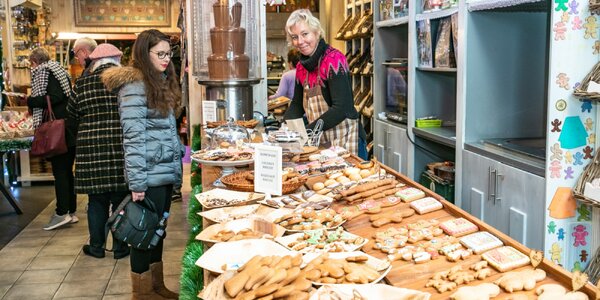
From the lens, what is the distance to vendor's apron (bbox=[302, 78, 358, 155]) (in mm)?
4520

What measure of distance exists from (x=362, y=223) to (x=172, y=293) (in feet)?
7.27

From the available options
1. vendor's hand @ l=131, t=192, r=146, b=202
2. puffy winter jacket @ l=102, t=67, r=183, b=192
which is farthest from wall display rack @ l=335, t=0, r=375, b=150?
vendor's hand @ l=131, t=192, r=146, b=202

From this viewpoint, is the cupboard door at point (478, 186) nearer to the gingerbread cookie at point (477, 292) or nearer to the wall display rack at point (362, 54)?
the gingerbread cookie at point (477, 292)

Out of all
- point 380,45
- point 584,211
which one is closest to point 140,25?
point 380,45

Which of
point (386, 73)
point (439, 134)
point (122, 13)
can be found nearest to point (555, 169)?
point (439, 134)

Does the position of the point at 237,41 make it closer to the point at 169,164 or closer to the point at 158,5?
the point at 169,164

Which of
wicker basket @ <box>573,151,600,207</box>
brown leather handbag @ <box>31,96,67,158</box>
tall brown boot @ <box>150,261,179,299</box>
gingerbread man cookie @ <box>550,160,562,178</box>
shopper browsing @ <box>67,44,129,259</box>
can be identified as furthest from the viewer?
brown leather handbag @ <box>31,96,67,158</box>

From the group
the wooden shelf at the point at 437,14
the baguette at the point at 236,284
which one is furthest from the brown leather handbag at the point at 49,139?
the baguette at the point at 236,284

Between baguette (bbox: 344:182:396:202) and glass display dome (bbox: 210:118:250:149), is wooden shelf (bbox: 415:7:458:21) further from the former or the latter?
baguette (bbox: 344:182:396:202)

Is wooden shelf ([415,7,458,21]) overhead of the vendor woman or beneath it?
overhead

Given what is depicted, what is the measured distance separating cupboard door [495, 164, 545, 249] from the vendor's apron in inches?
43.7

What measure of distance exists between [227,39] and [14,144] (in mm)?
2752

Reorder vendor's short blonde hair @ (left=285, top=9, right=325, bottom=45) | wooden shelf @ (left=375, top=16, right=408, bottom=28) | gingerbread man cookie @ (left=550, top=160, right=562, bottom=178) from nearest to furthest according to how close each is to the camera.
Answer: gingerbread man cookie @ (left=550, top=160, right=562, bottom=178) < vendor's short blonde hair @ (left=285, top=9, right=325, bottom=45) < wooden shelf @ (left=375, top=16, right=408, bottom=28)

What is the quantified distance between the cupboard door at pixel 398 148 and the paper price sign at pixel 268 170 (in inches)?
119
